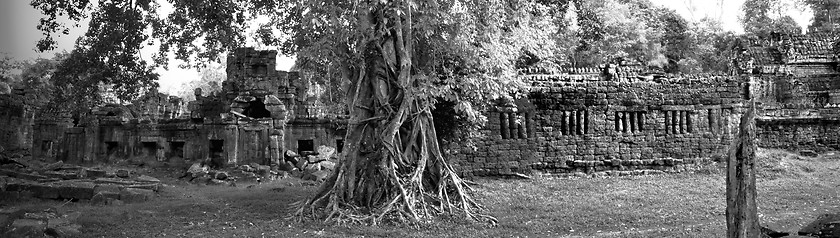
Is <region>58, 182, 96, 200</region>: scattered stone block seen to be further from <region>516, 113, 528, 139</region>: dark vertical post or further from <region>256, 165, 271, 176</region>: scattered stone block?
<region>516, 113, 528, 139</region>: dark vertical post

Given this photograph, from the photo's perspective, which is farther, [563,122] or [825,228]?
[563,122]

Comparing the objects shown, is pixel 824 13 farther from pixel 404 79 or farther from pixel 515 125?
pixel 404 79

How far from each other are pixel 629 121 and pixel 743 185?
27.6 ft

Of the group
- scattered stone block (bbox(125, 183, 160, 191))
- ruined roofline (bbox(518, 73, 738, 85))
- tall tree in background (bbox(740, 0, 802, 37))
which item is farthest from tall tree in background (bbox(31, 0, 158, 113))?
tall tree in background (bbox(740, 0, 802, 37))

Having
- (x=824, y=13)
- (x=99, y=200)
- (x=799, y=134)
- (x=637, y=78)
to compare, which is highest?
(x=824, y=13)

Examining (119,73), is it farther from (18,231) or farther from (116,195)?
(18,231)

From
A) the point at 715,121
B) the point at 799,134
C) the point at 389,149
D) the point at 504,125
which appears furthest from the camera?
the point at 799,134

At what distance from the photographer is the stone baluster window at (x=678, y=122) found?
14.5 m

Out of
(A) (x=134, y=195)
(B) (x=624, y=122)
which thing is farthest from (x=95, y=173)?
(B) (x=624, y=122)

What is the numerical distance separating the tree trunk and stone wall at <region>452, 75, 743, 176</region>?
11.7ft

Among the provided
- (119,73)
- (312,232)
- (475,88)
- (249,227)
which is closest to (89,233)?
(249,227)

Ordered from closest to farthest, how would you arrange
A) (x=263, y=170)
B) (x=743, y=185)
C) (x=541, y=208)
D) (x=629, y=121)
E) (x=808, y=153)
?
(x=743, y=185)
(x=541, y=208)
(x=629, y=121)
(x=263, y=170)
(x=808, y=153)

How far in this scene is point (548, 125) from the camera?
14.2 meters

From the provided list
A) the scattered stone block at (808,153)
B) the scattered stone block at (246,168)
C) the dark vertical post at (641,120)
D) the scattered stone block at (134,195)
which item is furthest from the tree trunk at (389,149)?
the scattered stone block at (808,153)
